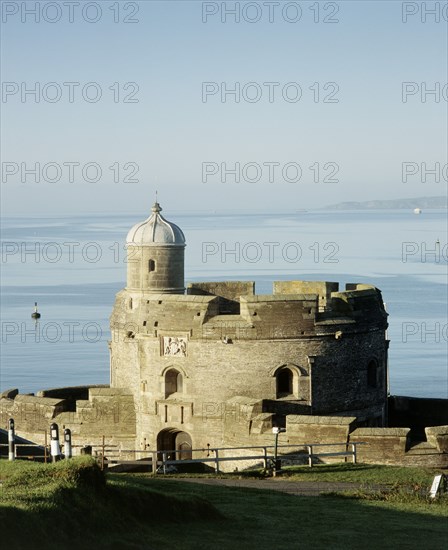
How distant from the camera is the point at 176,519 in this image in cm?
2180

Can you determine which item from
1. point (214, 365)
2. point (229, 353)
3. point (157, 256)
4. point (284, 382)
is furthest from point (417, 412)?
point (157, 256)

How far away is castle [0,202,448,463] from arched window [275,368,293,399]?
0.10 feet

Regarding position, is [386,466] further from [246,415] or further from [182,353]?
[182,353]

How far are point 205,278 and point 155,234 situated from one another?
73.0 meters

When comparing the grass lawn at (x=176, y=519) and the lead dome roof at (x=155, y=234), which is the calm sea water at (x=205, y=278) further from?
the grass lawn at (x=176, y=519)

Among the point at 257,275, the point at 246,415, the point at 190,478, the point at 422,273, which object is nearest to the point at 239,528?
the point at 190,478

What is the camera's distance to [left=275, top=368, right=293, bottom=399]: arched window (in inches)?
1516

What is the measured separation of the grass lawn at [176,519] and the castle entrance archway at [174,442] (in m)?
12.8

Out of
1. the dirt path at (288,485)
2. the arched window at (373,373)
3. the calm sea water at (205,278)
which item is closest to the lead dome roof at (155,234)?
the arched window at (373,373)

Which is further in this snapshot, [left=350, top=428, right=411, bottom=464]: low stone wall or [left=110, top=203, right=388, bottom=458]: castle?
[left=110, top=203, right=388, bottom=458]: castle

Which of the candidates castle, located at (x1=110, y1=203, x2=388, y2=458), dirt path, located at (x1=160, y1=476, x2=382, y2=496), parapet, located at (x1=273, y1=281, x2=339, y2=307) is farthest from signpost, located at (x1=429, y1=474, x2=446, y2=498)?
parapet, located at (x1=273, y1=281, x2=339, y2=307)

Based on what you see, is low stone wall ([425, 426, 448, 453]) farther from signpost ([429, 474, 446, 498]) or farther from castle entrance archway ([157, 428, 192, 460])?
castle entrance archway ([157, 428, 192, 460])

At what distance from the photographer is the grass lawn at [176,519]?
19.0 metres

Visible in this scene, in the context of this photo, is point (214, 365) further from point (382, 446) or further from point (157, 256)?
point (382, 446)
